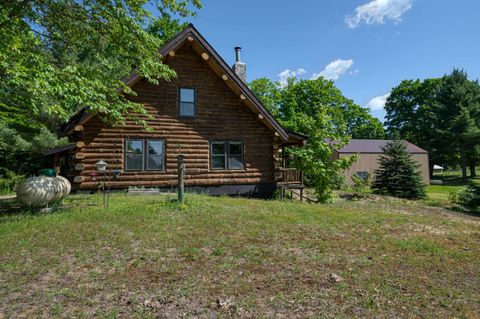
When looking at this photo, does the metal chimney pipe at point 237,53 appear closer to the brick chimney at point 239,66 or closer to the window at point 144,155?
the brick chimney at point 239,66

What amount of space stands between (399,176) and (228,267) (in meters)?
21.1

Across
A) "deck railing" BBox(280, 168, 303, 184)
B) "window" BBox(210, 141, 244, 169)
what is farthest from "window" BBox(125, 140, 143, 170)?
"deck railing" BBox(280, 168, 303, 184)

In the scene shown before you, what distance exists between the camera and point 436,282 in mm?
4965

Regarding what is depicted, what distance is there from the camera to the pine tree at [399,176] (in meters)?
22.2

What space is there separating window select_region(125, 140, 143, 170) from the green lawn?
6046mm

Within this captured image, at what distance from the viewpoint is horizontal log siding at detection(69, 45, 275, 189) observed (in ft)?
48.2

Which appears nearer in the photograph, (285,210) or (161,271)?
(161,271)

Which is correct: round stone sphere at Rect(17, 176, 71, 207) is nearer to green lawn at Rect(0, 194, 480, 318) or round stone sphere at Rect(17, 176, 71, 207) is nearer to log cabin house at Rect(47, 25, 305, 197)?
green lawn at Rect(0, 194, 480, 318)

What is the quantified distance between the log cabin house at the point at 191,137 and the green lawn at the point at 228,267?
5.84 meters

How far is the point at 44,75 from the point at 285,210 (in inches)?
330

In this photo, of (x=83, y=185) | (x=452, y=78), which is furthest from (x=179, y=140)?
(x=452, y=78)

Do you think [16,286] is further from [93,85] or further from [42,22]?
[42,22]

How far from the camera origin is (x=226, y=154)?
16.7 meters

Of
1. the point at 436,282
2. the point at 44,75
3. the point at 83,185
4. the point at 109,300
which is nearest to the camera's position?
the point at 109,300
